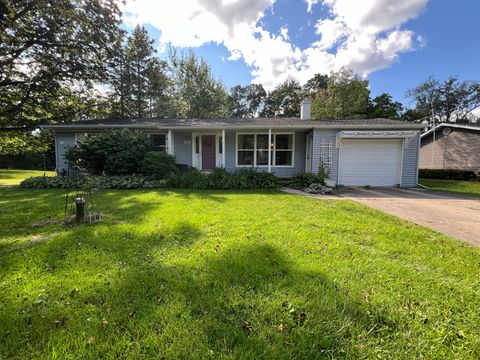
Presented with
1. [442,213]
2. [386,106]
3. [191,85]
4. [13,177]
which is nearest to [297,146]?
[442,213]

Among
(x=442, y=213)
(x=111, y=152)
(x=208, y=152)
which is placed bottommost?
(x=442, y=213)

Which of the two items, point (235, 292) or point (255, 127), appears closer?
point (235, 292)

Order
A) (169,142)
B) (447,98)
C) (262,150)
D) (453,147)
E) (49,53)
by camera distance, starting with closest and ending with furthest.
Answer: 1. (169,142)
2. (262,150)
3. (49,53)
4. (453,147)
5. (447,98)

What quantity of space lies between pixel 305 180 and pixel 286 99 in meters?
29.0

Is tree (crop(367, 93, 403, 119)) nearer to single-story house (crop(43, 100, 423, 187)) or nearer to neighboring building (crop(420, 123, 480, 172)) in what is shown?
neighboring building (crop(420, 123, 480, 172))

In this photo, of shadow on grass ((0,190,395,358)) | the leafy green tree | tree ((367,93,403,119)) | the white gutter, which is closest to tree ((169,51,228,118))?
the white gutter

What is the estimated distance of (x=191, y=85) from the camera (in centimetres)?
2003

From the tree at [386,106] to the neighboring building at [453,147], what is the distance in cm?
1578

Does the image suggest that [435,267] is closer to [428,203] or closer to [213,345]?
[213,345]

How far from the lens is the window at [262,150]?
1141 cm

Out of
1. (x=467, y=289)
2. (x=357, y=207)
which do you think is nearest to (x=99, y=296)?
(x=467, y=289)

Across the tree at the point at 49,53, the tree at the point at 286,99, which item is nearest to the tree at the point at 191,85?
the tree at the point at 49,53

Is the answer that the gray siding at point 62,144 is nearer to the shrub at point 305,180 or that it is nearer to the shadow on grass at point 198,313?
the shadow on grass at point 198,313

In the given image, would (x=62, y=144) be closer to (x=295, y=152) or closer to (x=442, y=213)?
(x=295, y=152)
